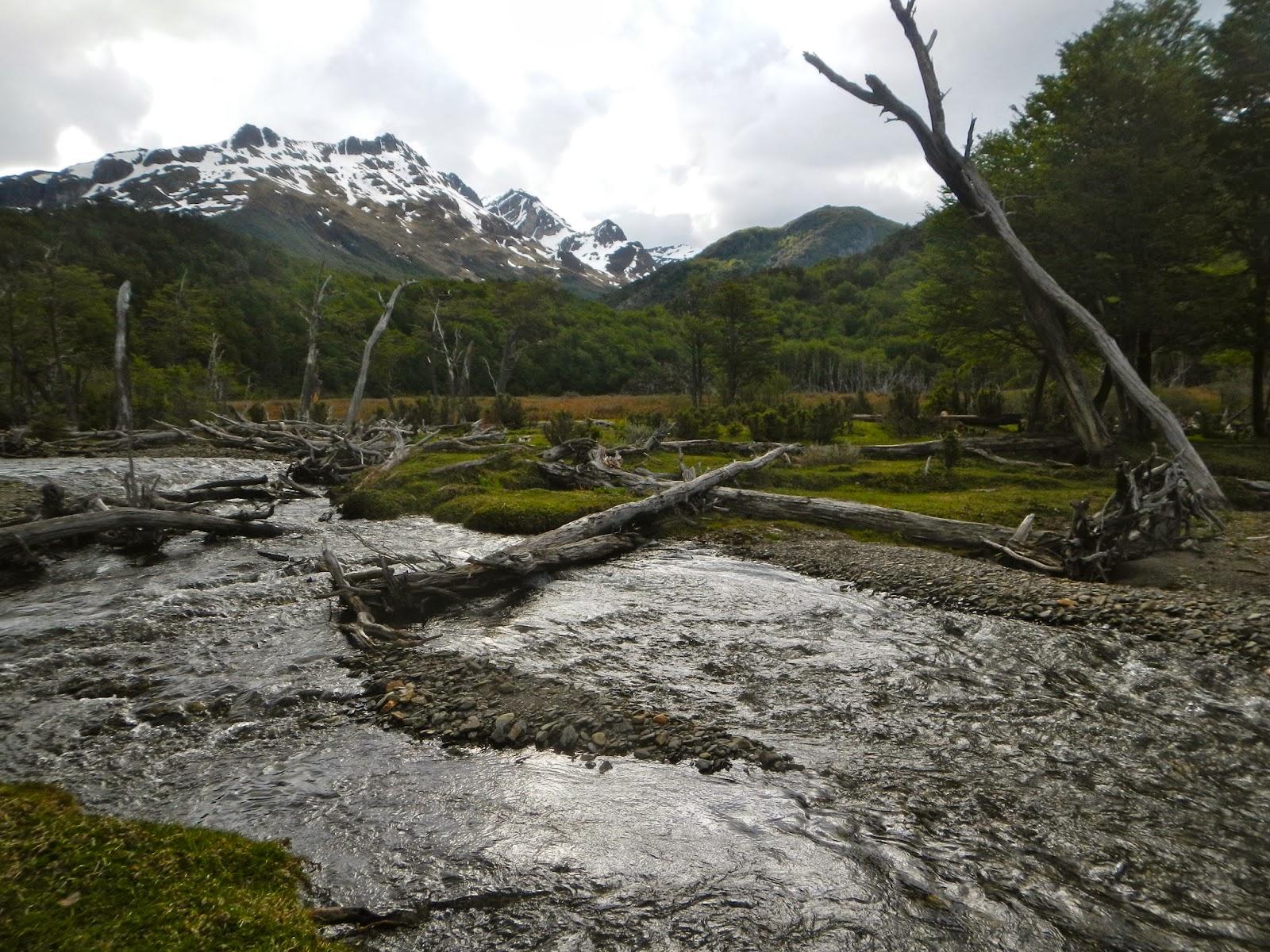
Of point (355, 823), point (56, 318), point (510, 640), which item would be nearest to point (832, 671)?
point (510, 640)

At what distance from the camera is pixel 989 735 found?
17.4ft

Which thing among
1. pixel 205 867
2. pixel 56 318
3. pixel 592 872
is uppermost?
pixel 56 318

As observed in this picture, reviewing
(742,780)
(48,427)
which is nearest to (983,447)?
(742,780)

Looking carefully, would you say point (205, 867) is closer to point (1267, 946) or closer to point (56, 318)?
point (1267, 946)

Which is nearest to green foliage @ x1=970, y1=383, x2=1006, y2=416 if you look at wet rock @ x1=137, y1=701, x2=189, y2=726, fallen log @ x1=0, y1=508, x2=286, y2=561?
fallen log @ x1=0, y1=508, x2=286, y2=561

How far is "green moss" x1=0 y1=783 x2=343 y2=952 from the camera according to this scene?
2613 millimetres

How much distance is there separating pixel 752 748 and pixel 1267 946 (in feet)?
9.55

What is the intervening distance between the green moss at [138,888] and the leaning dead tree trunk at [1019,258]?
56.4ft

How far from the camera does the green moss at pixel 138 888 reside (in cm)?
261

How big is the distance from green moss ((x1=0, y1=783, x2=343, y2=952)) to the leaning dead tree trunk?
17186 millimetres

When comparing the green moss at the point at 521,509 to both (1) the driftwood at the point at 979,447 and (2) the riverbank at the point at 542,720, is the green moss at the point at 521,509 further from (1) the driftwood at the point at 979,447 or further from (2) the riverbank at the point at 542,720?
(1) the driftwood at the point at 979,447

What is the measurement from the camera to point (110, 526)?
408 inches

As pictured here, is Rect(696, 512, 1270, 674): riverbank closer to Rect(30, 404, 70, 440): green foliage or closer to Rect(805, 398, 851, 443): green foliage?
Rect(805, 398, 851, 443): green foliage

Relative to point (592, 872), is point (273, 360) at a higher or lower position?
higher
